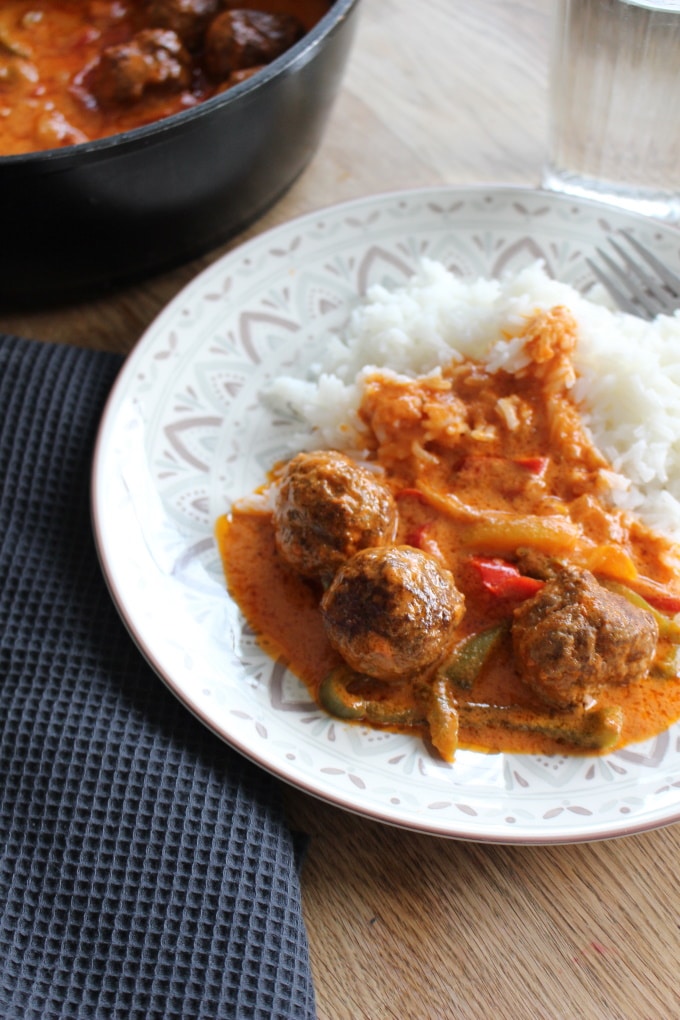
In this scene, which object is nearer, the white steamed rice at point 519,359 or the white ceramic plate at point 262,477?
the white ceramic plate at point 262,477

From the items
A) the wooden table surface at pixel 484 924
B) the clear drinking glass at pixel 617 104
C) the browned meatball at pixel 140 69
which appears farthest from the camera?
the browned meatball at pixel 140 69

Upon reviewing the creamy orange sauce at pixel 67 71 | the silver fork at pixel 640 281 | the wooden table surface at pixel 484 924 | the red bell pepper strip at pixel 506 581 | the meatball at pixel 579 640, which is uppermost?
the creamy orange sauce at pixel 67 71

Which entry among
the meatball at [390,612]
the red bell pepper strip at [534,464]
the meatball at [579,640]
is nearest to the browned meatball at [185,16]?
the red bell pepper strip at [534,464]

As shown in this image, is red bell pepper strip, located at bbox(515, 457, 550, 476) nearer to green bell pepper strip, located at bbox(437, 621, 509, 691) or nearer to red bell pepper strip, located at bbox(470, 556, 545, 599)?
red bell pepper strip, located at bbox(470, 556, 545, 599)

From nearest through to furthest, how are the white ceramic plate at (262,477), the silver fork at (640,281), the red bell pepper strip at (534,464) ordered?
the white ceramic plate at (262,477) < the red bell pepper strip at (534,464) < the silver fork at (640,281)

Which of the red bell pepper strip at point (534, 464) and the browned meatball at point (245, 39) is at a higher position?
the browned meatball at point (245, 39)

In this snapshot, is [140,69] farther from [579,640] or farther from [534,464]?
[579,640]

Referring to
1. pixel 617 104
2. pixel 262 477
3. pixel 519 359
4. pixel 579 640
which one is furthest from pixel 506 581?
pixel 617 104

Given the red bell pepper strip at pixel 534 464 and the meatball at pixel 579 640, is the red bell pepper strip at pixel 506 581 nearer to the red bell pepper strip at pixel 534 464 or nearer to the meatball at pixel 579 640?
the meatball at pixel 579 640
